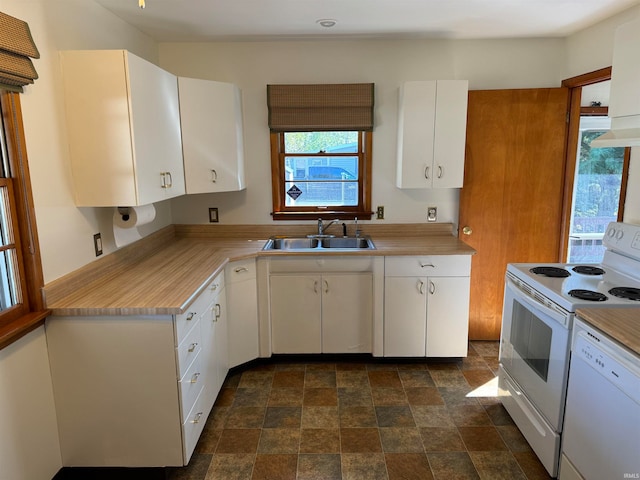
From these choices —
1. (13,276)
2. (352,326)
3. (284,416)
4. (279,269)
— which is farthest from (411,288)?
(13,276)

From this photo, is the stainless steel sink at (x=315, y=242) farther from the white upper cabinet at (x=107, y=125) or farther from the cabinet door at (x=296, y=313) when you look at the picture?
the white upper cabinet at (x=107, y=125)

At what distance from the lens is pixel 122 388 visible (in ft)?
6.43

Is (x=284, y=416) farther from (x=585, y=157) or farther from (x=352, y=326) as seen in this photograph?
(x=585, y=157)

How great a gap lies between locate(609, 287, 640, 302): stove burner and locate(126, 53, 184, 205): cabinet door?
2.44m

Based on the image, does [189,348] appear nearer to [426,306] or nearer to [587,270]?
[426,306]

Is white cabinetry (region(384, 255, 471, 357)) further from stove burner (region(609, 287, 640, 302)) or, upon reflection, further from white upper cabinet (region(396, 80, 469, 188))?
stove burner (region(609, 287, 640, 302))

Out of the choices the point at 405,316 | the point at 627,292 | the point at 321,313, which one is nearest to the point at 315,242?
the point at 321,313

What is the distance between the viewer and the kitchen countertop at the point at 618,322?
1.56 metres

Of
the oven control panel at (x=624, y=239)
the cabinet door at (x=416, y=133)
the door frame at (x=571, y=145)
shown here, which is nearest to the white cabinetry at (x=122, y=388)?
the cabinet door at (x=416, y=133)

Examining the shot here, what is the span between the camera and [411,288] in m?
3.04

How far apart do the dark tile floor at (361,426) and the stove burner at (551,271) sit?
911 mm

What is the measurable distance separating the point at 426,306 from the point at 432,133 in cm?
127

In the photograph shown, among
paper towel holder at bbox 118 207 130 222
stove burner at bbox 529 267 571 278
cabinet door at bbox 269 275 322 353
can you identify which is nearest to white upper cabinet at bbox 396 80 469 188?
stove burner at bbox 529 267 571 278

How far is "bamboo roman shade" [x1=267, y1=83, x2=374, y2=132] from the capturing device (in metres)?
3.29
